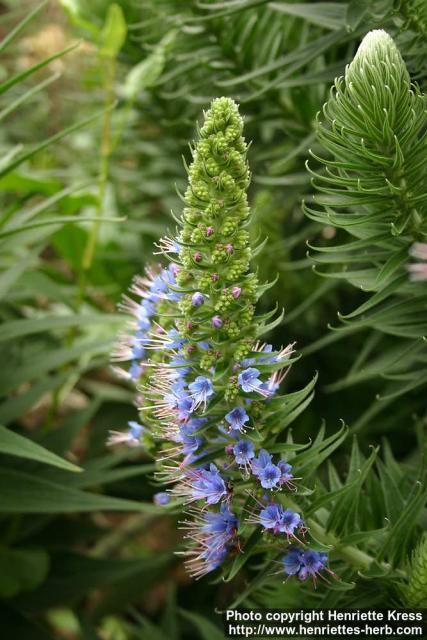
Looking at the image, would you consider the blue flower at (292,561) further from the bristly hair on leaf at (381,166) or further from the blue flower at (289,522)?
the bristly hair on leaf at (381,166)

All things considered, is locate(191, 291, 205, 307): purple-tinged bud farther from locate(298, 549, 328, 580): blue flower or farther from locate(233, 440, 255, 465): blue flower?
locate(298, 549, 328, 580): blue flower

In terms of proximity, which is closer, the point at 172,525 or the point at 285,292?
the point at 285,292

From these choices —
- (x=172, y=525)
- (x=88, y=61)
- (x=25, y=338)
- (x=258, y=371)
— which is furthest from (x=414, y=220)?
(x=88, y=61)

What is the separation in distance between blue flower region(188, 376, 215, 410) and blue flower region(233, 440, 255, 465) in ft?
0.22

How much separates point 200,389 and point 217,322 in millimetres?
78

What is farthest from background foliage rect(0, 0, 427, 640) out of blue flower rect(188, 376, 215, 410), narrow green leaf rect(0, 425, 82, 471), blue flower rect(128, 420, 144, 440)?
blue flower rect(188, 376, 215, 410)

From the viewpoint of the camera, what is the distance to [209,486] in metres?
0.87

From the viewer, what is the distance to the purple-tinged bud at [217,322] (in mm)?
848

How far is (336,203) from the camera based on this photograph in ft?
3.03

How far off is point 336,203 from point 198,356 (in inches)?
10.0

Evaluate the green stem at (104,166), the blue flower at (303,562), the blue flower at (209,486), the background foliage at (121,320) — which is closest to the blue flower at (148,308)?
the background foliage at (121,320)

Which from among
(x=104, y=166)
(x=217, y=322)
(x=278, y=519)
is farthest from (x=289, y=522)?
(x=104, y=166)

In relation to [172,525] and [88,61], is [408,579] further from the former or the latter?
[88,61]

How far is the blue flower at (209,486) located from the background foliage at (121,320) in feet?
0.51
